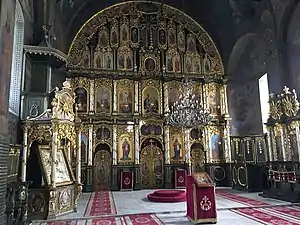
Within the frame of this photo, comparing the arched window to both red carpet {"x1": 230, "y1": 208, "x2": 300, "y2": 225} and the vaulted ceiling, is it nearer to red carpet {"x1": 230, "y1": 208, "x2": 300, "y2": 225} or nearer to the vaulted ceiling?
the vaulted ceiling

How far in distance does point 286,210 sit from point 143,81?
9448mm

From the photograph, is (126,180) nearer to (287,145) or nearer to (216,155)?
(216,155)

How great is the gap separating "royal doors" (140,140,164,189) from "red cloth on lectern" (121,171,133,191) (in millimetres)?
774

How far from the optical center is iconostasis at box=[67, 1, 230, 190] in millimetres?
14016

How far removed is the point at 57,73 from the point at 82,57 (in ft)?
7.12

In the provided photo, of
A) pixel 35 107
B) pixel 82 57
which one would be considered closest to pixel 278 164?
pixel 35 107

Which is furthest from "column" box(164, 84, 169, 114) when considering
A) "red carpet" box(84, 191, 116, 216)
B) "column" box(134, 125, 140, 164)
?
"red carpet" box(84, 191, 116, 216)

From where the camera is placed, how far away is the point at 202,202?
6199 mm

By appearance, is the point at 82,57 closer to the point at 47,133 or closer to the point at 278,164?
the point at 47,133

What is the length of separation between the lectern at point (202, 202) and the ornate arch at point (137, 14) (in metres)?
10.4

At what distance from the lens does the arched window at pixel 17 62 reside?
7652 millimetres

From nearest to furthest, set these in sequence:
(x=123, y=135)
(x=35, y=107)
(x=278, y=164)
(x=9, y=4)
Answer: (x=9, y=4) → (x=35, y=107) → (x=278, y=164) → (x=123, y=135)

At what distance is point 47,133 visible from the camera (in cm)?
782

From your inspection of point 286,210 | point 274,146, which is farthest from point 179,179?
point 286,210
